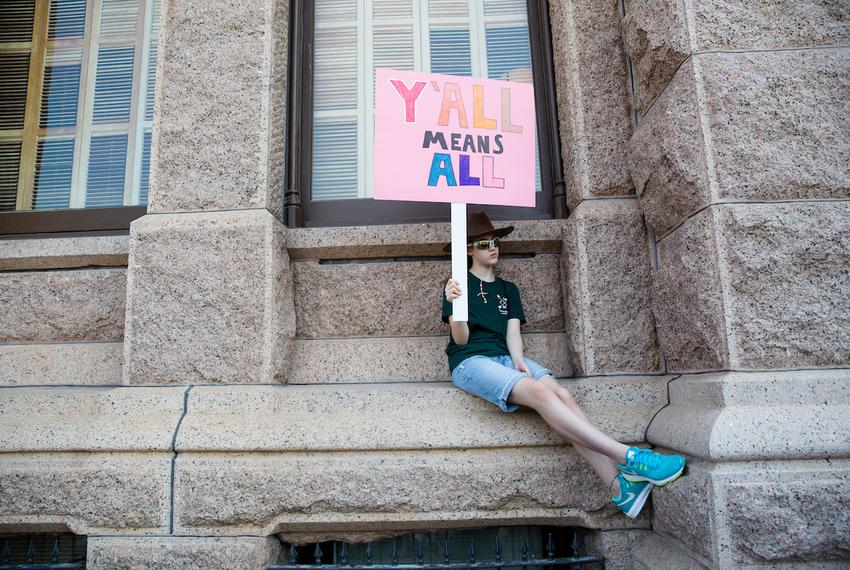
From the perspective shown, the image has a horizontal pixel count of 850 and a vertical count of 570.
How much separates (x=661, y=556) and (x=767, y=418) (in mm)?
846

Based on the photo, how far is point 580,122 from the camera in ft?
11.8

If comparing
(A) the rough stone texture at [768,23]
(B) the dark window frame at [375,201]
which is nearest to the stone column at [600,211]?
(B) the dark window frame at [375,201]

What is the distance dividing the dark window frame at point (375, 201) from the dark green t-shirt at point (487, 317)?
2.02 ft

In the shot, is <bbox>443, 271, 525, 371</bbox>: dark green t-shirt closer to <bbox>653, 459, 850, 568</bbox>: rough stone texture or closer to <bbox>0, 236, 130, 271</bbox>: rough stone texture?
<bbox>653, 459, 850, 568</bbox>: rough stone texture

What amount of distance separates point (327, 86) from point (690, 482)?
3.48 metres

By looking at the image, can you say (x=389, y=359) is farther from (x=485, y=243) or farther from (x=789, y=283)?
(x=789, y=283)

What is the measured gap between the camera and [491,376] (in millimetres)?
3062

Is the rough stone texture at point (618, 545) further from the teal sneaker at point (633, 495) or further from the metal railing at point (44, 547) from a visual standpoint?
the metal railing at point (44, 547)

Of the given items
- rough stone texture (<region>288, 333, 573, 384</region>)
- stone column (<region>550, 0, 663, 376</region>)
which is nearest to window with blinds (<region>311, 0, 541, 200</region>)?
stone column (<region>550, 0, 663, 376</region>)

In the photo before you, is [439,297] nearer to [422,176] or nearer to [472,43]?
[422,176]

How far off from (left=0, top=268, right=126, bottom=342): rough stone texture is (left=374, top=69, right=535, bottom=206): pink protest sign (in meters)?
2.02

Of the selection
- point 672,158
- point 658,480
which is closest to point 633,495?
point 658,480

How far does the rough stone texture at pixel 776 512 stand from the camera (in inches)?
93.2

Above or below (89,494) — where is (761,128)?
above
